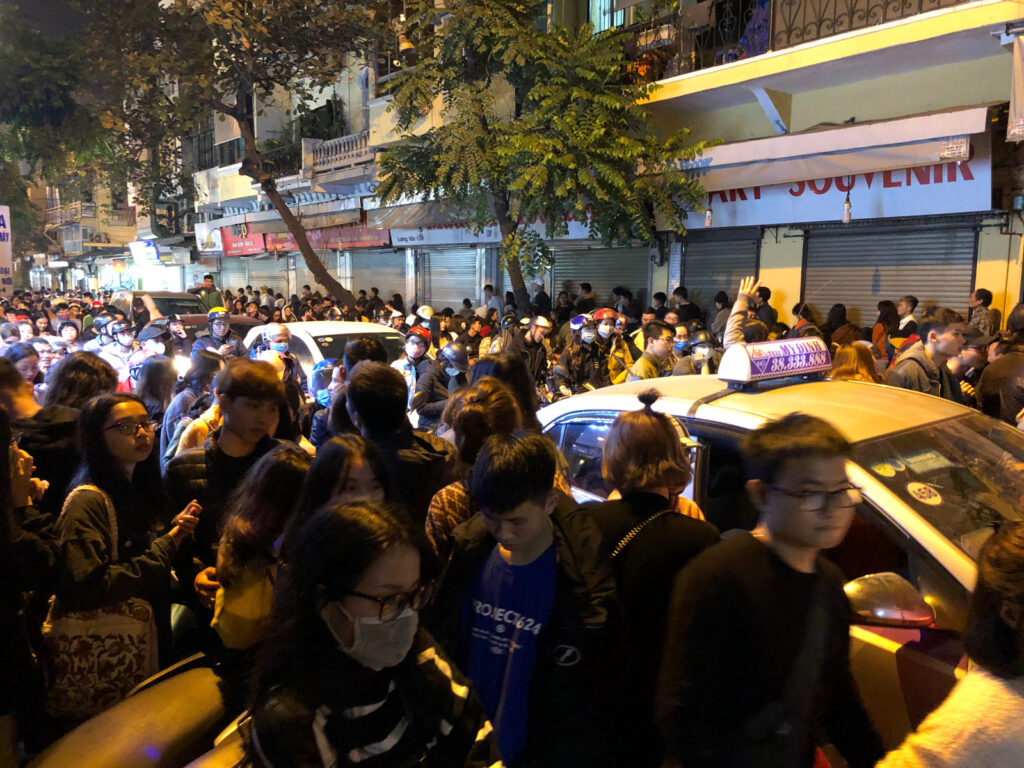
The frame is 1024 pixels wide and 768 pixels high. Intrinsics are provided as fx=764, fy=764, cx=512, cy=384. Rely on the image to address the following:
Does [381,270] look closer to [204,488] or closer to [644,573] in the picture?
[204,488]

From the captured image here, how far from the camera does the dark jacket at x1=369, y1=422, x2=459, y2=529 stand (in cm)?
320

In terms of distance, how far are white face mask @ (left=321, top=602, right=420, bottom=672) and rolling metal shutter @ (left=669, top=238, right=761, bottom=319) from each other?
11.2m

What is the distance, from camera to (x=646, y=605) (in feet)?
7.15

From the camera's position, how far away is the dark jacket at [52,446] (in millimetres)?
3406

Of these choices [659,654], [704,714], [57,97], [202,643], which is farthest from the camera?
[57,97]

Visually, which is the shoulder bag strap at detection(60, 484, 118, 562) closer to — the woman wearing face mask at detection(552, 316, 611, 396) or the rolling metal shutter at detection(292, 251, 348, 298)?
the woman wearing face mask at detection(552, 316, 611, 396)

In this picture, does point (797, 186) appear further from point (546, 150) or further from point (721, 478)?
point (721, 478)

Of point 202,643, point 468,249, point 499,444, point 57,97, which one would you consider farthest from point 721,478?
point 57,97

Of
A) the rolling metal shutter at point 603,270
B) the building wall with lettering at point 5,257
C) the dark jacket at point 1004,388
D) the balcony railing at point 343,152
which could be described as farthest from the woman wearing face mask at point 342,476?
the balcony railing at point 343,152

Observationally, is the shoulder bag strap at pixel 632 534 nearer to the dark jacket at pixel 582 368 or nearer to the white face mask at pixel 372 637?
the white face mask at pixel 372 637

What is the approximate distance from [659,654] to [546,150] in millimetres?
9192

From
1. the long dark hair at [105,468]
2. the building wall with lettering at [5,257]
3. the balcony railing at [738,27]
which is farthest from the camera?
the building wall with lettering at [5,257]

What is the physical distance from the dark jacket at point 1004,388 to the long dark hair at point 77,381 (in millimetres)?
5595

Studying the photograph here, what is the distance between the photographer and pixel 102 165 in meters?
21.1
